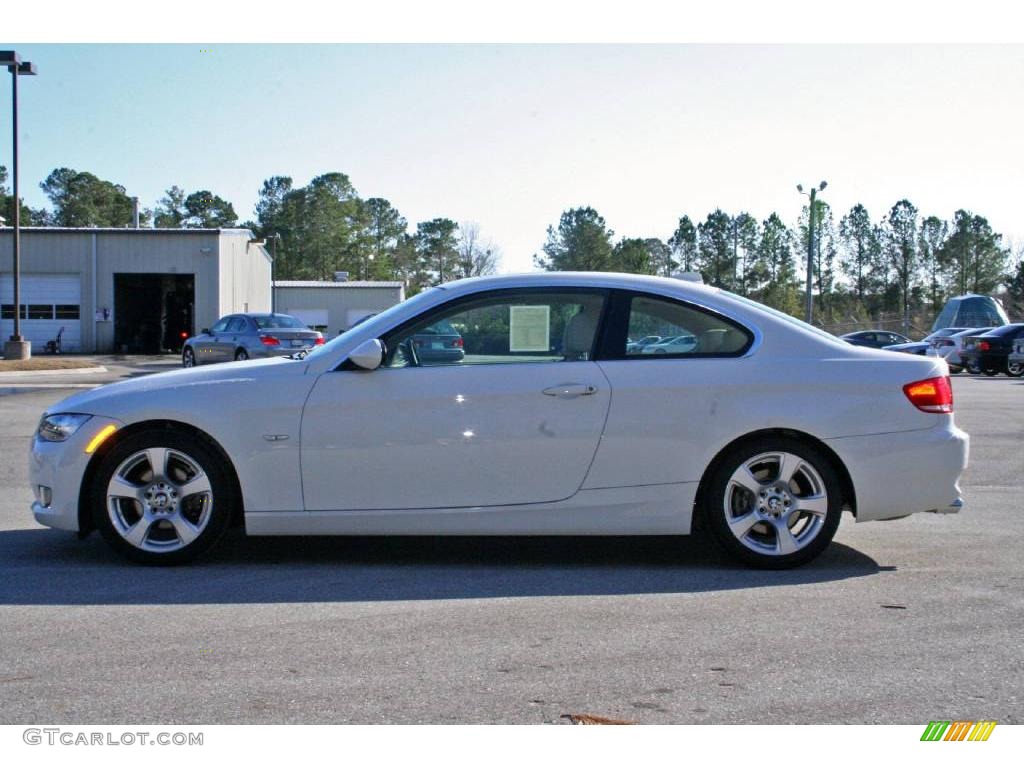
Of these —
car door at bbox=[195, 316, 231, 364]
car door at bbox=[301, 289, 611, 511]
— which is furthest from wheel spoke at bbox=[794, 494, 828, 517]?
car door at bbox=[195, 316, 231, 364]

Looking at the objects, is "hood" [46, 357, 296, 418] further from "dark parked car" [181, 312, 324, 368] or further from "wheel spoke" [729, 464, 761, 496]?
"dark parked car" [181, 312, 324, 368]

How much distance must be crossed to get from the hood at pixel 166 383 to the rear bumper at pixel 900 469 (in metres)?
2.86

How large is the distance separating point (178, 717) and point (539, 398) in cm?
246

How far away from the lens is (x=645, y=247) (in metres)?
48.2

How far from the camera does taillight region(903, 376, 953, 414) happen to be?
17.7 ft

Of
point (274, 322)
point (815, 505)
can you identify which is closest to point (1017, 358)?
point (274, 322)

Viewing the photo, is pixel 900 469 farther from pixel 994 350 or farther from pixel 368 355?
pixel 994 350

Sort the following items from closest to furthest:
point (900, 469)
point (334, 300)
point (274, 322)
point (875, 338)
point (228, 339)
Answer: point (900, 469) < point (228, 339) < point (274, 322) < point (875, 338) < point (334, 300)

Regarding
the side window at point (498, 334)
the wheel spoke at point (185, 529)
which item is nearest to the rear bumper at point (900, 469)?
the side window at point (498, 334)

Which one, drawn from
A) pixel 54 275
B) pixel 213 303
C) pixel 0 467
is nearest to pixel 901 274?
pixel 213 303

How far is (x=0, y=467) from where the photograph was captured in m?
9.07

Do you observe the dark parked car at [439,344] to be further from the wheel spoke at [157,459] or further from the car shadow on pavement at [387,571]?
the wheel spoke at [157,459]

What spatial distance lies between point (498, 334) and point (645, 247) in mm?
43556
